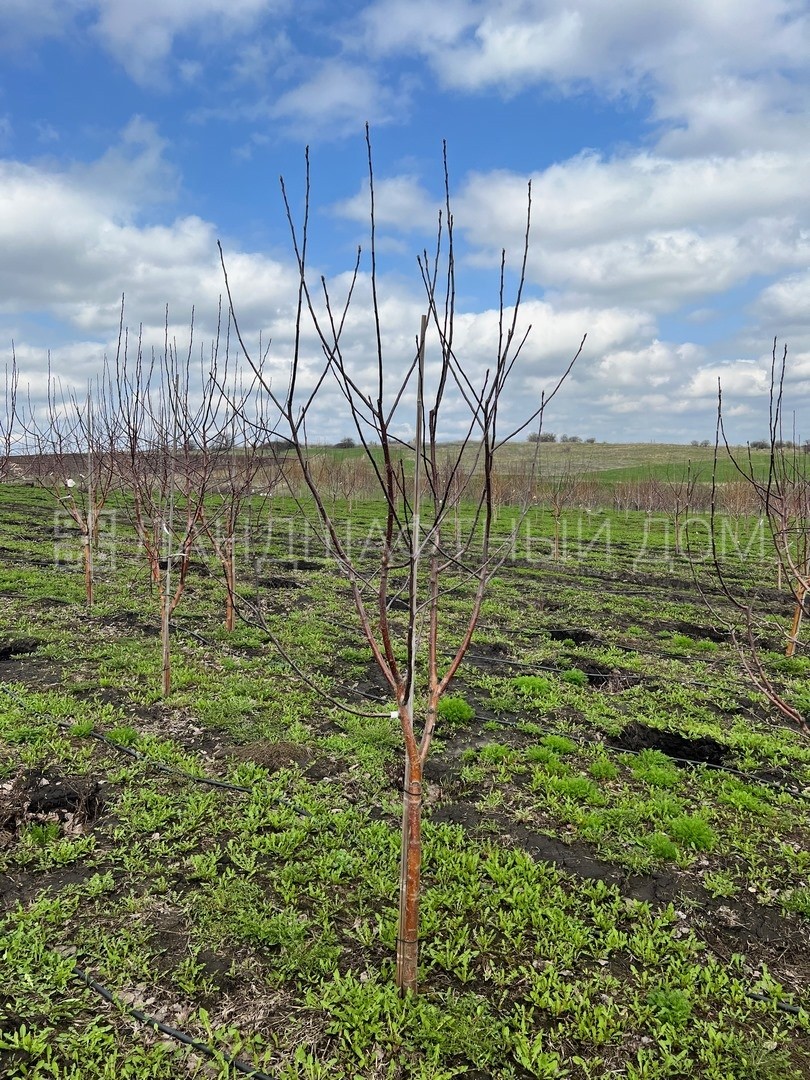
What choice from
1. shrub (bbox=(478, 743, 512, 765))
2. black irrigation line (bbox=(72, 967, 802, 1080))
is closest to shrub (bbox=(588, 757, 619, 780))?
shrub (bbox=(478, 743, 512, 765))

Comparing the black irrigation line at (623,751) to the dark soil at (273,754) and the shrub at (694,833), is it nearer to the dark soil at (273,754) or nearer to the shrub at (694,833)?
the shrub at (694,833)

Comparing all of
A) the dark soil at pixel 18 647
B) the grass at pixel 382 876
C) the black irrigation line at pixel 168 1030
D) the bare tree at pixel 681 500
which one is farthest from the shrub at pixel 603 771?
the dark soil at pixel 18 647

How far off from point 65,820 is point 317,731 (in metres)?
2.38

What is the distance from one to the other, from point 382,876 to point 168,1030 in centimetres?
147

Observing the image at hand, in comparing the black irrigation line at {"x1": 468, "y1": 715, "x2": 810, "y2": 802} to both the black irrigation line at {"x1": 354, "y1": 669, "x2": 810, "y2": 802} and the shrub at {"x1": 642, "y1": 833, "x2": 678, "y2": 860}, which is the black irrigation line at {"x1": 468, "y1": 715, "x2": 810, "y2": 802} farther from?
the shrub at {"x1": 642, "y1": 833, "x2": 678, "y2": 860}

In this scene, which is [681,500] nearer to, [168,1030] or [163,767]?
[163,767]

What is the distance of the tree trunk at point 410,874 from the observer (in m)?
2.77

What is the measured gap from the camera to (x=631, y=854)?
423 centimetres

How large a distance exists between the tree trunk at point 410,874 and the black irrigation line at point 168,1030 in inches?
29.6

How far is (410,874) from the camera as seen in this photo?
Result: 2.83 meters

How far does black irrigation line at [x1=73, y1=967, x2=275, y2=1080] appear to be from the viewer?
2.63m

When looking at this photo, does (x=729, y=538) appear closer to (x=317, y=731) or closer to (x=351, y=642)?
(x=351, y=642)

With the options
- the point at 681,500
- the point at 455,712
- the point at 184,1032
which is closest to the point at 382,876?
the point at 184,1032

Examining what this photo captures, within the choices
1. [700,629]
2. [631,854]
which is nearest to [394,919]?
[631,854]
